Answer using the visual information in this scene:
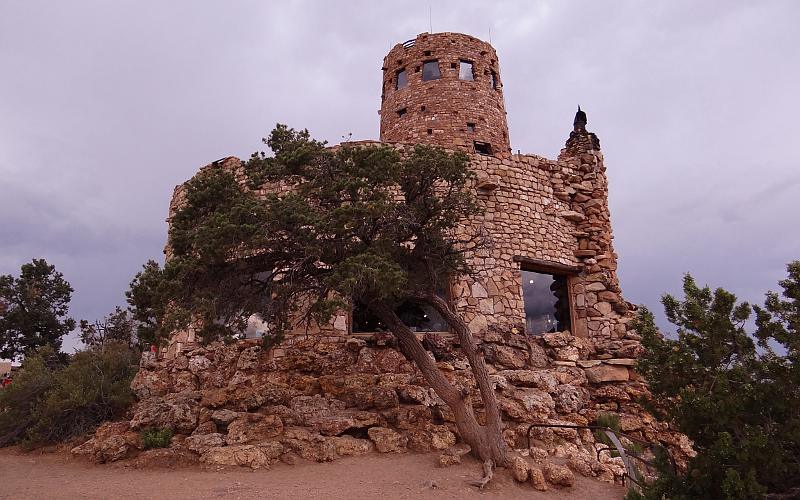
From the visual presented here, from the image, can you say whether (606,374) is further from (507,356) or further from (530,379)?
(507,356)

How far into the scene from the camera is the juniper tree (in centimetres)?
788

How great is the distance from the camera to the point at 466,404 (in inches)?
338

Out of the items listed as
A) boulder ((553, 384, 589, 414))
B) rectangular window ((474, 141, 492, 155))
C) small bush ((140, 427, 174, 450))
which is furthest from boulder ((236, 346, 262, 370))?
rectangular window ((474, 141, 492, 155))

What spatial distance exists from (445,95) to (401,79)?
239 centimetres

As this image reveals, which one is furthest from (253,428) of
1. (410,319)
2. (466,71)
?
(466,71)

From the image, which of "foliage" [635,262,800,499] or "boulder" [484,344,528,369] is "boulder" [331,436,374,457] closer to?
"boulder" [484,344,528,369]

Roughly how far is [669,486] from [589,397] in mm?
5608

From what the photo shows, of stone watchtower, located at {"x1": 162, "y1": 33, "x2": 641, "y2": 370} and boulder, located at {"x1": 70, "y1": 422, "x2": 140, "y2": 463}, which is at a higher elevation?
stone watchtower, located at {"x1": 162, "y1": 33, "x2": 641, "y2": 370}

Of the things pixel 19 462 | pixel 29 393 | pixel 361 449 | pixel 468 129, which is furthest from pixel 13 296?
pixel 361 449

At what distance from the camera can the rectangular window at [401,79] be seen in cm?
2180

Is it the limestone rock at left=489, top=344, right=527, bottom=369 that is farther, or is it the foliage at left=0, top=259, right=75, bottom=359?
the foliage at left=0, top=259, right=75, bottom=359

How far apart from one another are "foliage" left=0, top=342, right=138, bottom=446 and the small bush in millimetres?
2790

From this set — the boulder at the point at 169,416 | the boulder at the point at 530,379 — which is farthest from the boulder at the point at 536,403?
the boulder at the point at 169,416

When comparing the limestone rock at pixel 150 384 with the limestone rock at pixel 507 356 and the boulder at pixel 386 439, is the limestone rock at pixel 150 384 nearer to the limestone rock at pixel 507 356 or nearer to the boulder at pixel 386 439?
the boulder at pixel 386 439
